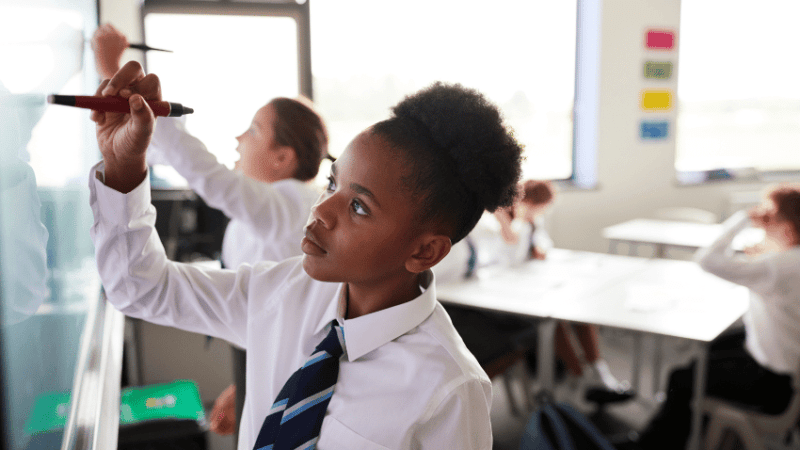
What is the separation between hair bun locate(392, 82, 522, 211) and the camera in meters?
0.81

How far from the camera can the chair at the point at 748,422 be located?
233 cm

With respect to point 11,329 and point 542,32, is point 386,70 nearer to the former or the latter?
point 542,32

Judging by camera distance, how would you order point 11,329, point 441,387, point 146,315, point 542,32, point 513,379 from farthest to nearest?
1. point 542,32
2. point 513,379
3. point 146,315
4. point 441,387
5. point 11,329

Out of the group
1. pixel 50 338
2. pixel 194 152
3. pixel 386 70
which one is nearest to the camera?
pixel 50 338

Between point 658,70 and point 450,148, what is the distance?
5207mm

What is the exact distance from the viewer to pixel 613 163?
5383 mm

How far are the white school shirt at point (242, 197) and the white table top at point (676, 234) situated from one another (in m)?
2.92

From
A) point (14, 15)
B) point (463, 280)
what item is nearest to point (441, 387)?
point (14, 15)

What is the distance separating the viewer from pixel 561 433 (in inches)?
48.1

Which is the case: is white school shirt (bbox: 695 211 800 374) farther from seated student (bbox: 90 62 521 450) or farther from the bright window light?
the bright window light

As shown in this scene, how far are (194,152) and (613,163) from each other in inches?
182

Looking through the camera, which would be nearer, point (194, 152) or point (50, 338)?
point (50, 338)

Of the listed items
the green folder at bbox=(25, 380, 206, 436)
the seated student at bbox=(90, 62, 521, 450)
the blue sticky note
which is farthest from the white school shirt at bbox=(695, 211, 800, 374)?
the blue sticky note

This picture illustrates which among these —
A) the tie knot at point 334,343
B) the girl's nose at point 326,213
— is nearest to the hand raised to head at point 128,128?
the girl's nose at point 326,213
